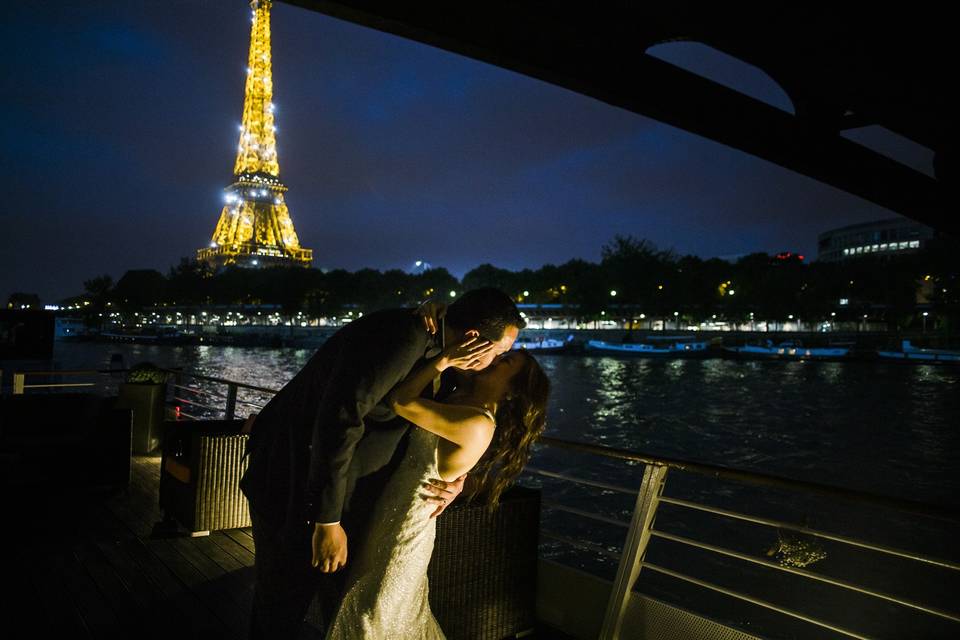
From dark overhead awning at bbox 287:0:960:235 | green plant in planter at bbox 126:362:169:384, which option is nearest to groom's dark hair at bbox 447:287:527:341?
dark overhead awning at bbox 287:0:960:235

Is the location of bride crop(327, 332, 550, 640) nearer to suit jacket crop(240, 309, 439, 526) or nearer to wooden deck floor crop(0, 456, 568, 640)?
suit jacket crop(240, 309, 439, 526)

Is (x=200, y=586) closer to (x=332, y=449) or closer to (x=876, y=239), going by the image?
(x=332, y=449)

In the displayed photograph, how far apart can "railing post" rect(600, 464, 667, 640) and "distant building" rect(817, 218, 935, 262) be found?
115 metres

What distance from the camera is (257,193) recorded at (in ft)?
322

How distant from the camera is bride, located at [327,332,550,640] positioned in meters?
1.86

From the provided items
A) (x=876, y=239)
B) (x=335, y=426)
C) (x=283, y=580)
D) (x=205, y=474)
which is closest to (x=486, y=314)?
(x=335, y=426)

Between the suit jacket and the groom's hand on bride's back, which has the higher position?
the suit jacket

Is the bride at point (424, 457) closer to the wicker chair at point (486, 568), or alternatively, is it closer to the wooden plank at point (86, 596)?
the wicker chair at point (486, 568)

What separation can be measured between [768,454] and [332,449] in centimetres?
2250

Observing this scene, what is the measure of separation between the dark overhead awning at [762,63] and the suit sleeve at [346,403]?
1481mm

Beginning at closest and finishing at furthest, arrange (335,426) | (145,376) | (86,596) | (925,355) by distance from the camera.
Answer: (335,426)
(86,596)
(145,376)
(925,355)

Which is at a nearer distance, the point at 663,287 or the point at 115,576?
the point at 115,576

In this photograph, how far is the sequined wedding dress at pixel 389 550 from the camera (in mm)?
2006

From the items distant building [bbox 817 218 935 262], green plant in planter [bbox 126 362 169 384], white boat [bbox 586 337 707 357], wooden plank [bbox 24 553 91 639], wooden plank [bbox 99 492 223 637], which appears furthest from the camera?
distant building [bbox 817 218 935 262]
